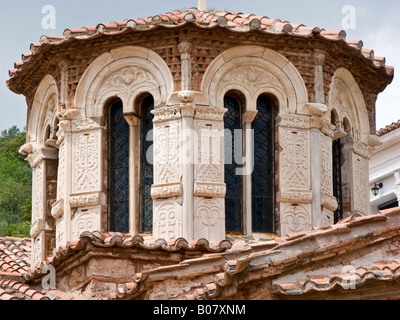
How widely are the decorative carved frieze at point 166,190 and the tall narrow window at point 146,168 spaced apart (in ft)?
1.43

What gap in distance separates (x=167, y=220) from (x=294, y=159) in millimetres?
2424

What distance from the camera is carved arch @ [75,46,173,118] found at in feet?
80.8

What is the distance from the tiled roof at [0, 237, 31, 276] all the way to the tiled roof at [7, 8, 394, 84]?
360 cm

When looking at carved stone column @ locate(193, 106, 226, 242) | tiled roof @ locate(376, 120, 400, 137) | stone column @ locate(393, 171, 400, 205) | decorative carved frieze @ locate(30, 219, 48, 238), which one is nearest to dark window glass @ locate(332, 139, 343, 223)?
carved stone column @ locate(193, 106, 226, 242)

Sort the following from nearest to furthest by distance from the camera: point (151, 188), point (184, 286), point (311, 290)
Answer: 1. point (311, 290)
2. point (184, 286)
3. point (151, 188)

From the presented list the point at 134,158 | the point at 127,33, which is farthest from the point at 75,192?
the point at 127,33

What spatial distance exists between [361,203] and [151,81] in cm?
437

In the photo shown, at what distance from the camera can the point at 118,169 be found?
24.9 metres

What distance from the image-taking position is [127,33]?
24.5 m

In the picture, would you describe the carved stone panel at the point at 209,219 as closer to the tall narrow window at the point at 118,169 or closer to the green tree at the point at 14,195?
the tall narrow window at the point at 118,169

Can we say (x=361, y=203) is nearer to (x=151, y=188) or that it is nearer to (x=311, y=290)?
(x=151, y=188)

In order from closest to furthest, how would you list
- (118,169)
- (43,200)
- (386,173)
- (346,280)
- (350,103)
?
(346,280) → (118,169) → (43,200) → (350,103) → (386,173)

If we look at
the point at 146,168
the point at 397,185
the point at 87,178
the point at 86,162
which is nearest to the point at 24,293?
the point at 87,178

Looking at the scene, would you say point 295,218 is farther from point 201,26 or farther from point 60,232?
point 60,232
